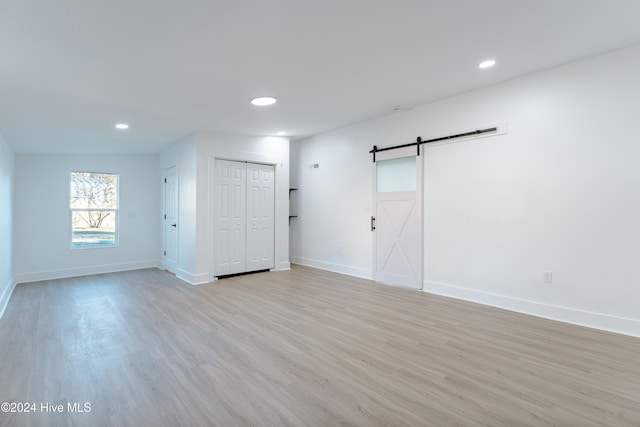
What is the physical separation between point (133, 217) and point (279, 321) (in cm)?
495

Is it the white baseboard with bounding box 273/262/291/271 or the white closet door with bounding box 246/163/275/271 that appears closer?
the white closet door with bounding box 246/163/275/271

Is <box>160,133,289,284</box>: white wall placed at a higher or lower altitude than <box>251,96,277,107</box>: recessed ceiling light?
lower

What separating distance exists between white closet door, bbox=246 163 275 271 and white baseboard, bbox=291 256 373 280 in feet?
2.90

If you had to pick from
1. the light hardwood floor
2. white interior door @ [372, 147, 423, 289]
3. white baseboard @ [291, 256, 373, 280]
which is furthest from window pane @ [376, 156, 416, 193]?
the light hardwood floor

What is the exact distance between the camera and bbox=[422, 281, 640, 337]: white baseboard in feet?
10.1

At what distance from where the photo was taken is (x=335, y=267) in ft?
20.5

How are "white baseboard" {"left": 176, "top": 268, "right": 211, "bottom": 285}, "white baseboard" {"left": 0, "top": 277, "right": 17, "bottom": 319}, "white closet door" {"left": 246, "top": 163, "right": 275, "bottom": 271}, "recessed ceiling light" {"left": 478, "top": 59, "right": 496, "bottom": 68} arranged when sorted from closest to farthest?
"recessed ceiling light" {"left": 478, "top": 59, "right": 496, "bottom": 68}, "white baseboard" {"left": 0, "top": 277, "right": 17, "bottom": 319}, "white baseboard" {"left": 176, "top": 268, "right": 211, "bottom": 285}, "white closet door" {"left": 246, "top": 163, "right": 275, "bottom": 271}

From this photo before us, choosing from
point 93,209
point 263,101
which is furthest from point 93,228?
point 263,101

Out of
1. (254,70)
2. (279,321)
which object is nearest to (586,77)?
(254,70)

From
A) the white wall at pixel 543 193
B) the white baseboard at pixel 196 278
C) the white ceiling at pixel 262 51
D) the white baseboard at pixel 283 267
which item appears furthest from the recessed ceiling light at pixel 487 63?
the white baseboard at pixel 196 278

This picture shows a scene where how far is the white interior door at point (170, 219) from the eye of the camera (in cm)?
614

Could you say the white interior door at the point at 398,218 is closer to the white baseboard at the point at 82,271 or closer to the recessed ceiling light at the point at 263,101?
the recessed ceiling light at the point at 263,101

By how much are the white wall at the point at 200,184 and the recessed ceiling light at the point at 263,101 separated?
1.78 meters

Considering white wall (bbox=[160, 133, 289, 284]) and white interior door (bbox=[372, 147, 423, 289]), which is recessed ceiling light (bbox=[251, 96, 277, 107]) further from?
white interior door (bbox=[372, 147, 423, 289])
